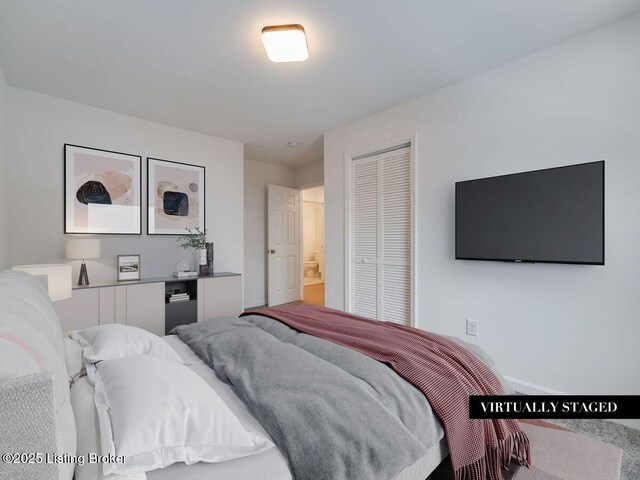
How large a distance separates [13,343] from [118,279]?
10.2 ft

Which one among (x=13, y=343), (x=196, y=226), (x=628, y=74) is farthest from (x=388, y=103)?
(x=13, y=343)

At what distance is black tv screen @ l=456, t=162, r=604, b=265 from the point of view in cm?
198

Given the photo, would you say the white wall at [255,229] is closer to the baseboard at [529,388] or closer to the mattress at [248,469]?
the baseboard at [529,388]

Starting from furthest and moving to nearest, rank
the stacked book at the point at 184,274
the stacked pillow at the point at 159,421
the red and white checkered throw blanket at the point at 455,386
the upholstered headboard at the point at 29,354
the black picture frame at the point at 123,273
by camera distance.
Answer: the stacked book at the point at 184,274 < the black picture frame at the point at 123,273 < the red and white checkered throw blanket at the point at 455,386 < the stacked pillow at the point at 159,421 < the upholstered headboard at the point at 29,354

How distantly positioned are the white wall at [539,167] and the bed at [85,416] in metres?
1.61

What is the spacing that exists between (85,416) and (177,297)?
2.65m

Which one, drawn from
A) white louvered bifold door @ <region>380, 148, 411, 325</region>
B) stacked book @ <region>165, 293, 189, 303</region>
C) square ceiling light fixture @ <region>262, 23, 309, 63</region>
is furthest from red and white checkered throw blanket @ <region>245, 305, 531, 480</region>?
stacked book @ <region>165, 293, 189, 303</region>

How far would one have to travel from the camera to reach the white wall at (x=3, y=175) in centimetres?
246

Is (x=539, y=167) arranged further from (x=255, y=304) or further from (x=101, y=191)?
(x=255, y=304)

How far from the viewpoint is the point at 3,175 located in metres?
2.53

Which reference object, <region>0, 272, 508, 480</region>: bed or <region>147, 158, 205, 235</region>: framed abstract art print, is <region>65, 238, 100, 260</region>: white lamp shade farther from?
<region>0, 272, 508, 480</region>: bed

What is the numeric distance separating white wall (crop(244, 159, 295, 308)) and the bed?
3.85m

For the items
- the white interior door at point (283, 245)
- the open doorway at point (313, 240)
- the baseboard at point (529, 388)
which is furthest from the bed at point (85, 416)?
the open doorway at point (313, 240)

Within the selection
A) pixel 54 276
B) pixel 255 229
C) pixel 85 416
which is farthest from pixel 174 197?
pixel 85 416
